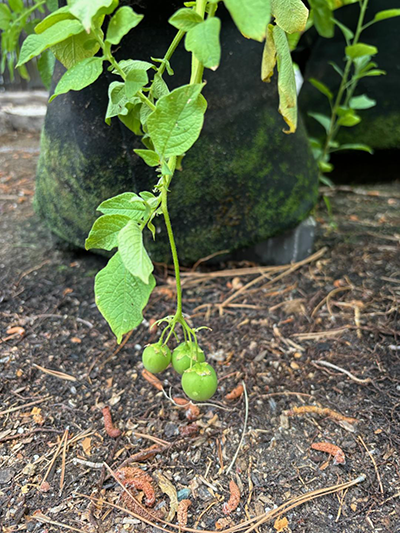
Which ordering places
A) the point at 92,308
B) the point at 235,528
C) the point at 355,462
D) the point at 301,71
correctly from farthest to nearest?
the point at 301,71, the point at 92,308, the point at 355,462, the point at 235,528

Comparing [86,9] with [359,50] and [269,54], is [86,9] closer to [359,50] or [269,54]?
[269,54]

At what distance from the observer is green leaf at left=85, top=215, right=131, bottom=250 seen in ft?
2.32

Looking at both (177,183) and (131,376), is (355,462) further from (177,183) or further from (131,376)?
(177,183)

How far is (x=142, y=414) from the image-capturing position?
109 centimetres

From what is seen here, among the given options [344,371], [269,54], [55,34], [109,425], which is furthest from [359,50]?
[109,425]

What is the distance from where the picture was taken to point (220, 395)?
1.14 m

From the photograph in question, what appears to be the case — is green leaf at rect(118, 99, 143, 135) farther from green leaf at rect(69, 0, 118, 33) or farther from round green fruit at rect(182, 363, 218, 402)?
round green fruit at rect(182, 363, 218, 402)

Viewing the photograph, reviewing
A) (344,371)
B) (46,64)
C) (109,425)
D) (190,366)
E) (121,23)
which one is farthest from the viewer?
(46,64)

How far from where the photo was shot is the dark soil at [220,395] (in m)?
0.91

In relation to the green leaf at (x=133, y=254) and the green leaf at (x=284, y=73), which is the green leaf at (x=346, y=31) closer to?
the green leaf at (x=284, y=73)

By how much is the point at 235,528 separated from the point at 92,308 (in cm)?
79

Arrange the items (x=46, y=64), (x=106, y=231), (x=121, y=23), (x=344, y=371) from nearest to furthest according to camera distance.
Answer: (x=121, y=23), (x=106, y=231), (x=344, y=371), (x=46, y=64)

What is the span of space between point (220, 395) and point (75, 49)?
32.5 inches

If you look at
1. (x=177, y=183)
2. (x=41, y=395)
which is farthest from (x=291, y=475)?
(x=177, y=183)
